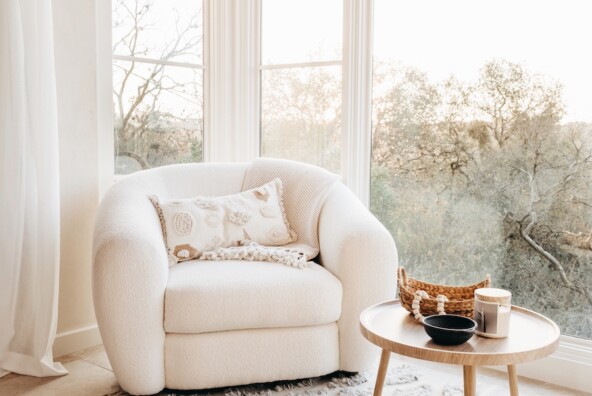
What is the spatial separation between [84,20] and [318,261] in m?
1.45

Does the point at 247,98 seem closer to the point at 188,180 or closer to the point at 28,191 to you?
the point at 188,180

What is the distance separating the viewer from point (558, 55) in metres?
2.46

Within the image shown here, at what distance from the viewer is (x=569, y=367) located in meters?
2.44

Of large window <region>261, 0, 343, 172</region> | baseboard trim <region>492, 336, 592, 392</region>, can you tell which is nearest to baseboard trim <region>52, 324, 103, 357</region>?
large window <region>261, 0, 343, 172</region>

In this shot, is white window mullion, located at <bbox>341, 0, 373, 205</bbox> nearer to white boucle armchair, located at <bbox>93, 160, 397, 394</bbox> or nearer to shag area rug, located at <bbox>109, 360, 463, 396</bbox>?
white boucle armchair, located at <bbox>93, 160, 397, 394</bbox>

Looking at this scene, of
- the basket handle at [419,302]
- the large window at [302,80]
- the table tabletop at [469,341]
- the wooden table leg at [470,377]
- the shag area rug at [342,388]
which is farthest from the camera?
the large window at [302,80]

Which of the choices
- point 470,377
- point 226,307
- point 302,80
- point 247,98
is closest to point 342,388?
point 226,307

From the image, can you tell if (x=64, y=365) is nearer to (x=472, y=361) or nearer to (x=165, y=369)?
(x=165, y=369)

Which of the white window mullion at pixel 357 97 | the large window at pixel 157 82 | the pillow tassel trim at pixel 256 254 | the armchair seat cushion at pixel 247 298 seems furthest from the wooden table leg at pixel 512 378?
the large window at pixel 157 82

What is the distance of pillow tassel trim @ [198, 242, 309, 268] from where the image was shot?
246 centimetres

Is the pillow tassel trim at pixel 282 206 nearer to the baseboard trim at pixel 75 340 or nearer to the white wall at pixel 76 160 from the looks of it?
the white wall at pixel 76 160

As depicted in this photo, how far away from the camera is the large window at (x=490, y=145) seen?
2.44m

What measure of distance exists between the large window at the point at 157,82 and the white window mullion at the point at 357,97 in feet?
2.80

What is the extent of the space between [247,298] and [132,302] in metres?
0.38
